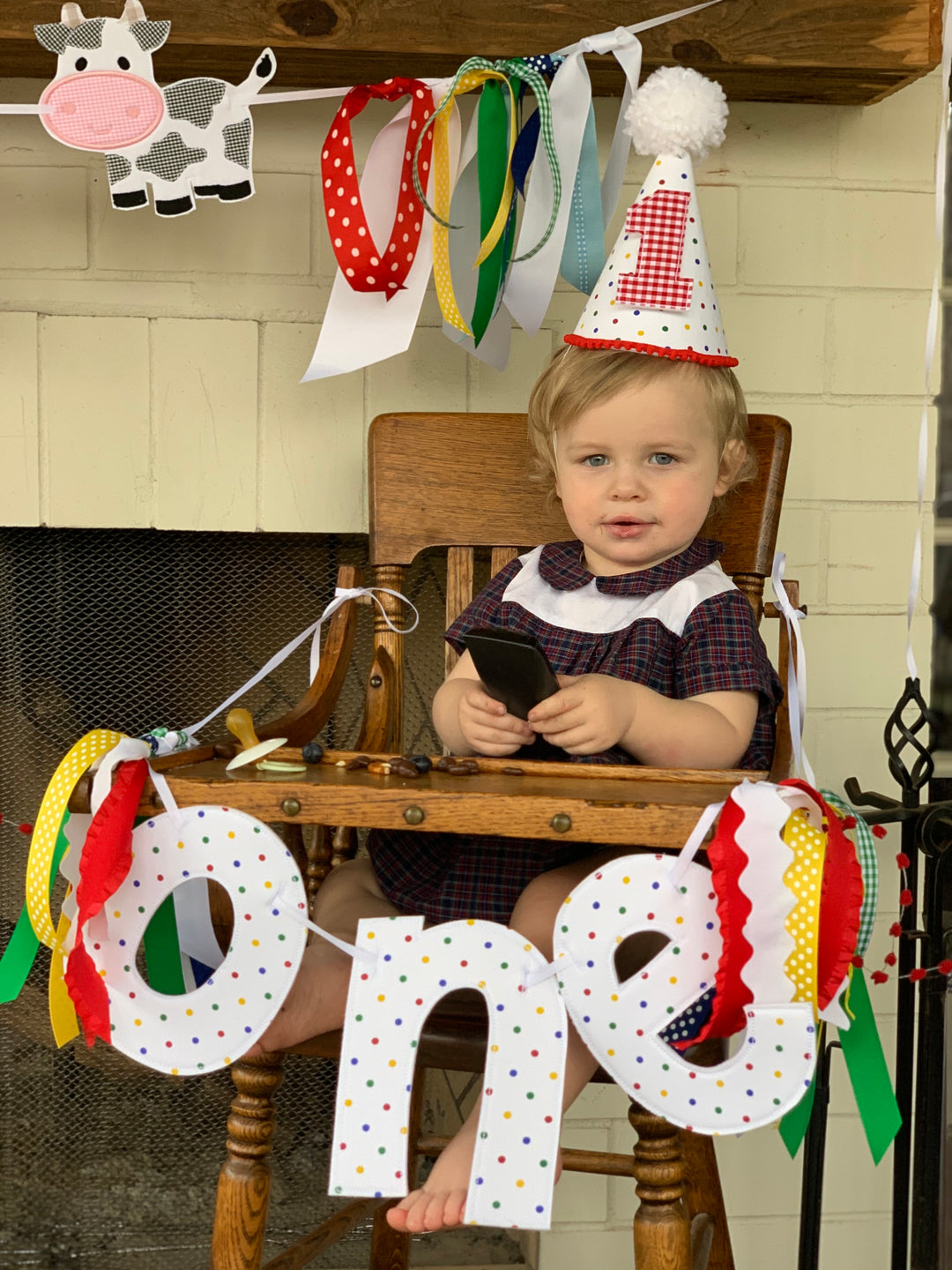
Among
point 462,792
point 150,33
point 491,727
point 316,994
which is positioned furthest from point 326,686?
point 150,33

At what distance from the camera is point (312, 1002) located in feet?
3.35

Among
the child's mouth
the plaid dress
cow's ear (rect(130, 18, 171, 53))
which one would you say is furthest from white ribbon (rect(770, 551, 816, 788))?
cow's ear (rect(130, 18, 171, 53))

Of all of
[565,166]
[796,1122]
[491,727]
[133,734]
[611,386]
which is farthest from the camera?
[133,734]

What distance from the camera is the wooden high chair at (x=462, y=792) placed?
2.79 ft

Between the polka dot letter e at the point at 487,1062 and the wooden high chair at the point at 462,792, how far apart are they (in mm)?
94

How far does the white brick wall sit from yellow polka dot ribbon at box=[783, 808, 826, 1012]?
752 millimetres

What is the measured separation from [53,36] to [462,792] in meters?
0.89

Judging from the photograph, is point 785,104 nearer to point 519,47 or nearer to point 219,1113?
point 519,47

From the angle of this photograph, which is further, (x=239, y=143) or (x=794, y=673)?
(x=239, y=143)

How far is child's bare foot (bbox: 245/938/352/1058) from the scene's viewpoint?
1011mm

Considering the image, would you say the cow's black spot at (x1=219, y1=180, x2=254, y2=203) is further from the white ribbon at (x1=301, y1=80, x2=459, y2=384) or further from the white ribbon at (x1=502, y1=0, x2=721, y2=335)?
the white ribbon at (x1=502, y1=0, x2=721, y2=335)

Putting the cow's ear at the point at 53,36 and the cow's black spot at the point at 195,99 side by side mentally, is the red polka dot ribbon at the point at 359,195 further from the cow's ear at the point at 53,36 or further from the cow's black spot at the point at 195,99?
the cow's ear at the point at 53,36

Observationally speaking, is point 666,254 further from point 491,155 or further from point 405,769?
point 405,769

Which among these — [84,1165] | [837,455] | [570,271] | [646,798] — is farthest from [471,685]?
[84,1165]
